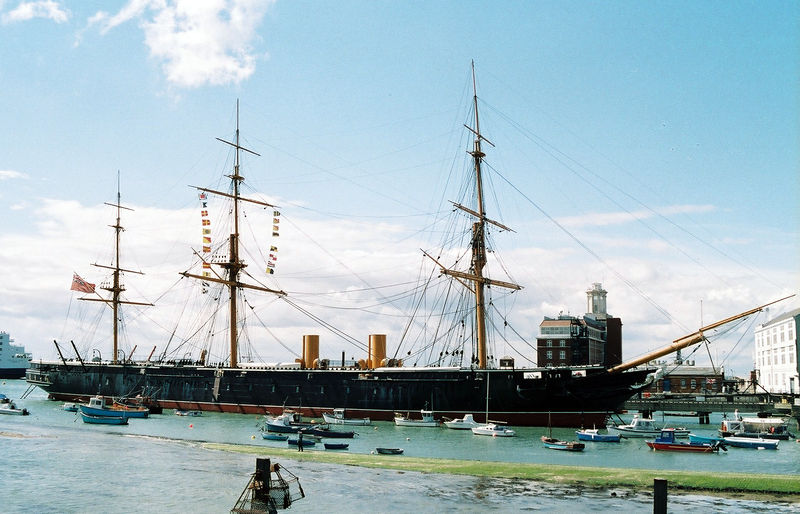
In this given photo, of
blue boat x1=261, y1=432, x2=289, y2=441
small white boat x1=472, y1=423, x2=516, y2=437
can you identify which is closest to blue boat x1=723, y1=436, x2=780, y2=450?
small white boat x1=472, y1=423, x2=516, y2=437

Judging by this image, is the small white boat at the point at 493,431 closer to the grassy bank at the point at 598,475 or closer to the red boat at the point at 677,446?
the red boat at the point at 677,446

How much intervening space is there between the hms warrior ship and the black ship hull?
9cm

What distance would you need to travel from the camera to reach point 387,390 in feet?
222

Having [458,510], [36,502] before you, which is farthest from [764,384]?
[36,502]

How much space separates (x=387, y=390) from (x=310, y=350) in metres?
13.2

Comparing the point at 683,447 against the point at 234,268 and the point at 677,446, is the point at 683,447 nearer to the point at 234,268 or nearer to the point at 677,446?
the point at 677,446

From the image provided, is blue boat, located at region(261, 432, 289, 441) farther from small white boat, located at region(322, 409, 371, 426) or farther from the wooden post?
the wooden post

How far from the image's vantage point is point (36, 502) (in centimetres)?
2688

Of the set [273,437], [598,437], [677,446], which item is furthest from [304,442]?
[677,446]

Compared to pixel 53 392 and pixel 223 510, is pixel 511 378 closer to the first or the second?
pixel 223 510

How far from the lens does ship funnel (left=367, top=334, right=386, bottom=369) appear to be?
73.7 m

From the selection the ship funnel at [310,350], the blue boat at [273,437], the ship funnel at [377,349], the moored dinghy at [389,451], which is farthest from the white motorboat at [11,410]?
the moored dinghy at [389,451]

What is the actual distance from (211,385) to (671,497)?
200ft

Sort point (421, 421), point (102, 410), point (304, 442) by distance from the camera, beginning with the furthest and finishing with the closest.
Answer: point (102, 410), point (421, 421), point (304, 442)
